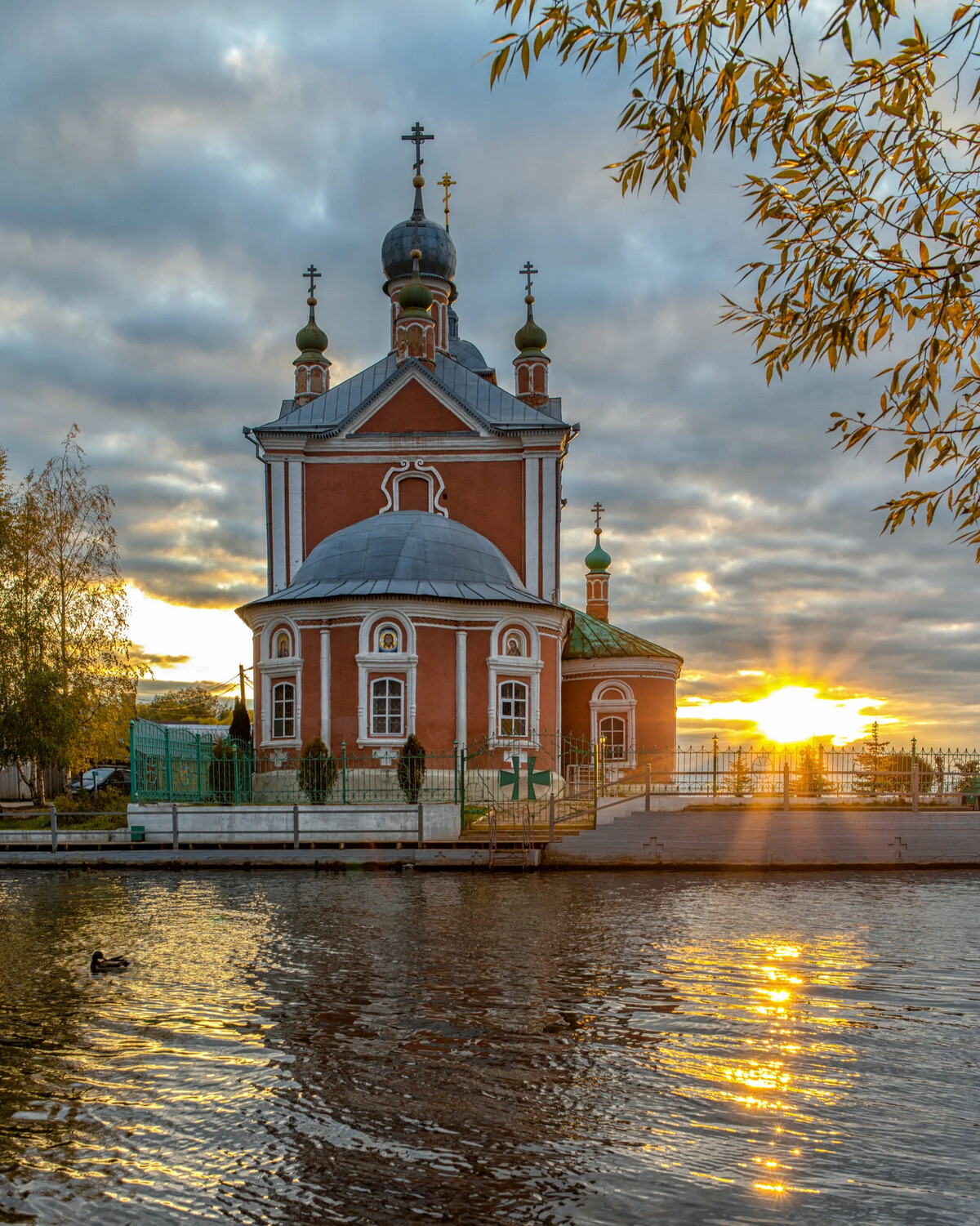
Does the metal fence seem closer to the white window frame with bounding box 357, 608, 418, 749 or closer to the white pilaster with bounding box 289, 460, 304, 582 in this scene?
the white window frame with bounding box 357, 608, 418, 749

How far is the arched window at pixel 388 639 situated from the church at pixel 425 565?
1.6 inches

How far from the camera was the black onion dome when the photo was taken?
120 feet

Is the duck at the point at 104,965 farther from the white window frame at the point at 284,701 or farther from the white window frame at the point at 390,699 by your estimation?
the white window frame at the point at 284,701

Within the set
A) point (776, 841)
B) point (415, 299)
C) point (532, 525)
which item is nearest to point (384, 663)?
point (532, 525)

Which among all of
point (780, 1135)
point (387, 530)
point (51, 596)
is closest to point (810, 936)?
point (780, 1135)

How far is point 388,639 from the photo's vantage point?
2484 cm

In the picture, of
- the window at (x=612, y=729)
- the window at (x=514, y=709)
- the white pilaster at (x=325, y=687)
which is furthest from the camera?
the window at (x=612, y=729)

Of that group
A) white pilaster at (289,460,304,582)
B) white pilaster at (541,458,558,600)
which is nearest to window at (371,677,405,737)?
white pilaster at (541,458,558,600)

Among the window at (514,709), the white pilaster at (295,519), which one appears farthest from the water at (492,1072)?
the white pilaster at (295,519)

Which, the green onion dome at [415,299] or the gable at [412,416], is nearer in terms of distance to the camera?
the gable at [412,416]

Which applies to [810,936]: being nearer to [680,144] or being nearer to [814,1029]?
[814,1029]

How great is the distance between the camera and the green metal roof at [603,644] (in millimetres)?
33688

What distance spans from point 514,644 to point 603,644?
8448mm

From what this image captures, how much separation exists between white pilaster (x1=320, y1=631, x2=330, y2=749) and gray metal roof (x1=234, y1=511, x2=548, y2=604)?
1.02m
